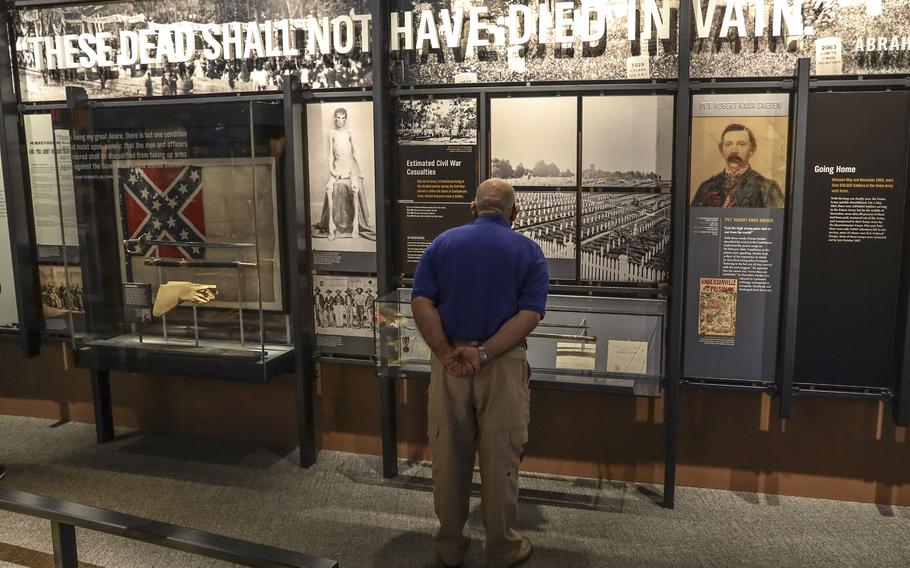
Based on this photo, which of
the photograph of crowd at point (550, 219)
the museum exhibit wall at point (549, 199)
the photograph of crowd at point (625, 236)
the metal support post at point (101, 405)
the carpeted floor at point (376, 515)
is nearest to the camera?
the carpeted floor at point (376, 515)

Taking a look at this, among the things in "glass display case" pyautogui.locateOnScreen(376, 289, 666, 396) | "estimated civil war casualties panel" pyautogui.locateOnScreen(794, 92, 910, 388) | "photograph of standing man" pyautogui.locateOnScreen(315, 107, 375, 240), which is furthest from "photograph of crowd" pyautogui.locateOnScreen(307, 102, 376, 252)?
"estimated civil war casualties panel" pyautogui.locateOnScreen(794, 92, 910, 388)

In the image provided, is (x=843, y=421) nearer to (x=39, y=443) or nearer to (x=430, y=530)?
(x=430, y=530)

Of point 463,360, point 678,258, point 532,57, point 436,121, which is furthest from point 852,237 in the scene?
point 436,121

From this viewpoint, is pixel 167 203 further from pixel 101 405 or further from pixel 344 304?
pixel 101 405

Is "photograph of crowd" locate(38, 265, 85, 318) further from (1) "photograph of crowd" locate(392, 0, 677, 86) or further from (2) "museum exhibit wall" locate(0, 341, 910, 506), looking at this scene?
(1) "photograph of crowd" locate(392, 0, 677, 86)

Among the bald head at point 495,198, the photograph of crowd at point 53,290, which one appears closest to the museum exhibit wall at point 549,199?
the photograph of crowd at point 53,290

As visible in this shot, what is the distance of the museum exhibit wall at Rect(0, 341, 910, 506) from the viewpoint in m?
3.84

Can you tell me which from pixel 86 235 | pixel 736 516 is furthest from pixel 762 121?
pixel 86 235

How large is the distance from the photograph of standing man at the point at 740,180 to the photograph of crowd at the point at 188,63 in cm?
197

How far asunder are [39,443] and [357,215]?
260 cm

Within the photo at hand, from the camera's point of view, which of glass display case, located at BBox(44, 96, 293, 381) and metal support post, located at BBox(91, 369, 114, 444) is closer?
glass display case, located at BBox(44, 96, 293, 381)

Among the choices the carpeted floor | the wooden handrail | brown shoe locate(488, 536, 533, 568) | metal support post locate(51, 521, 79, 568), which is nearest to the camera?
the wooden handrail

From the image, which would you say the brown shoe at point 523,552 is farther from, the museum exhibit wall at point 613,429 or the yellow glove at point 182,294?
the yellow glove at point 182,294

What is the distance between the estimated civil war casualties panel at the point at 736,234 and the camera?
368cm
